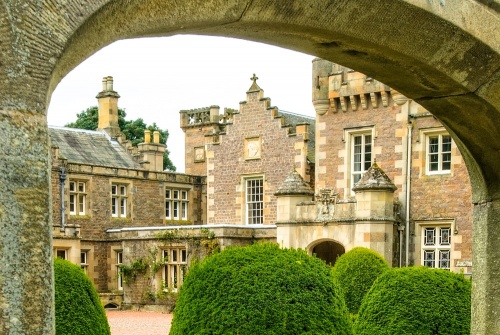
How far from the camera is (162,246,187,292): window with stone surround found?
25156 millimetres

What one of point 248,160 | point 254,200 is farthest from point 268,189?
point 248,160

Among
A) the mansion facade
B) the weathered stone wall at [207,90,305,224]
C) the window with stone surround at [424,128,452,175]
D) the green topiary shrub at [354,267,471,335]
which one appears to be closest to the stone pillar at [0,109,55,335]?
the green topiary shrub at [354,267,471,335]

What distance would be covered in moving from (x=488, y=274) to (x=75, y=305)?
4.88 metres

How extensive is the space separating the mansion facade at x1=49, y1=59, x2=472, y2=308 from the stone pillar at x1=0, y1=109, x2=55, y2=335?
46.3 ft

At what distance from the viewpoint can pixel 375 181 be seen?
19.0 m

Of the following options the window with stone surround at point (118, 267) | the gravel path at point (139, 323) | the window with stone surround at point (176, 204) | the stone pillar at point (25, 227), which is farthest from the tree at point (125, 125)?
the stone pillar at point (25, 227)

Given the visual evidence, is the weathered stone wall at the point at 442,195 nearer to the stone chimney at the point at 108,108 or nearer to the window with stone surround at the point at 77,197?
the window with stone surround at the point at 77,197

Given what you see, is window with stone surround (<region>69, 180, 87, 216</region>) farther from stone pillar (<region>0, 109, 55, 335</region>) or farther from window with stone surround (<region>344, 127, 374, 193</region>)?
stone pillar (<region>0, 109, 55, 335</region>)

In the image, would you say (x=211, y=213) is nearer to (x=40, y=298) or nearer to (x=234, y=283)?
(x=234, y=283)

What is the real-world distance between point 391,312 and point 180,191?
2357 centimetres

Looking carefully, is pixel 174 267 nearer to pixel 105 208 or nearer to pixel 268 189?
pixel 268 189

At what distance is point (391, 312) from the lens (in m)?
8.09

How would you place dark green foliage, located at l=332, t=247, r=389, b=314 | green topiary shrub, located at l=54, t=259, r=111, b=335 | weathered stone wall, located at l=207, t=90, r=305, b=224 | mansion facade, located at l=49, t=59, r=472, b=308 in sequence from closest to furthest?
green topiary shrub, located at l=54, t=259, r=111, b=335
dark green foliage, located at l=332, t=247, r=389, b=314
mansion facade, located at l=49, t=59, r=472, b=308
weathered stone wall, located at l=207, t=90, r=305, b=224

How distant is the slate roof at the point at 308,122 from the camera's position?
24.7 m
